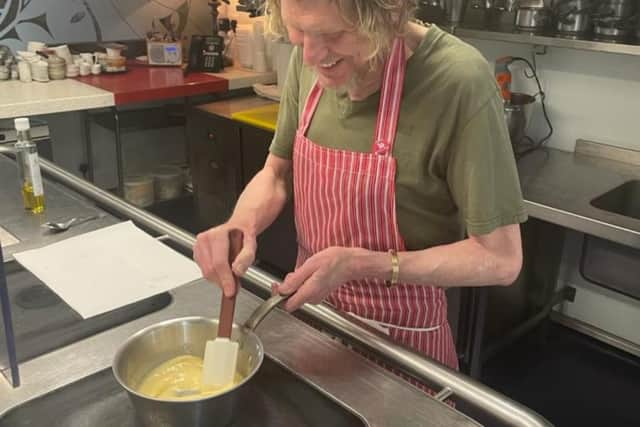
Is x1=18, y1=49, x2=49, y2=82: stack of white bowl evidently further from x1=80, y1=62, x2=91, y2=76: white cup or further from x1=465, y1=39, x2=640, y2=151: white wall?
x1=465, y1=39, x2=640, y2=151: white wall

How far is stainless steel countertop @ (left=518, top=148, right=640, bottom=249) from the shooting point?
174 centimetres

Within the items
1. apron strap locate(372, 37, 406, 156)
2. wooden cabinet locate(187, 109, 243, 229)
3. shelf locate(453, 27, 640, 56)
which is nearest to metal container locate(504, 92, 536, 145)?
shelf locate(453, 27, 640, 56)

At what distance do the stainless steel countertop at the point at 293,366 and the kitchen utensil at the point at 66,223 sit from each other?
37 centimetres

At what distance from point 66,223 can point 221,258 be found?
53 cm

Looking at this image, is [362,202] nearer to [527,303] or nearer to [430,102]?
[430,102]

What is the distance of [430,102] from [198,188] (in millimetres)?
2296

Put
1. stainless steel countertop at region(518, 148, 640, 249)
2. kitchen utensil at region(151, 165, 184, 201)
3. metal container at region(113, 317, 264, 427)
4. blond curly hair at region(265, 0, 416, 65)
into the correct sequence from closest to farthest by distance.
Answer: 1. metal container at region(113, 317, 264, 427)
2. blond curly hair at region(265, 0, 416, 65)
3. stainless steel countertop at region(518, 148, 640, 249)
4. kitchen utensil at region(151, 165, 184, 201)

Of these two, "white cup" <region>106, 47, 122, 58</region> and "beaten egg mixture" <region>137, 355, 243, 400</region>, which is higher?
"white cup" <region>106, 47, 122, 58</region>

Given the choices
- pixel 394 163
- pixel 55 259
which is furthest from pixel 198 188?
pixel 394 163

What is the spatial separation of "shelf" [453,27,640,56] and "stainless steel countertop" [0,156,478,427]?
134 centimetres

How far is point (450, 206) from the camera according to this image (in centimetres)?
111

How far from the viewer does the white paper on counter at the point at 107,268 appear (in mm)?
1091

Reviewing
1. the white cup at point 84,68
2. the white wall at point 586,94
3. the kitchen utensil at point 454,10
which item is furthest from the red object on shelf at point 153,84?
the white wall at point 586,94

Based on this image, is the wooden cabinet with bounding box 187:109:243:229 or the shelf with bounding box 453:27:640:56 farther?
the wooden cabinet with bounding box 187:109:243:229
